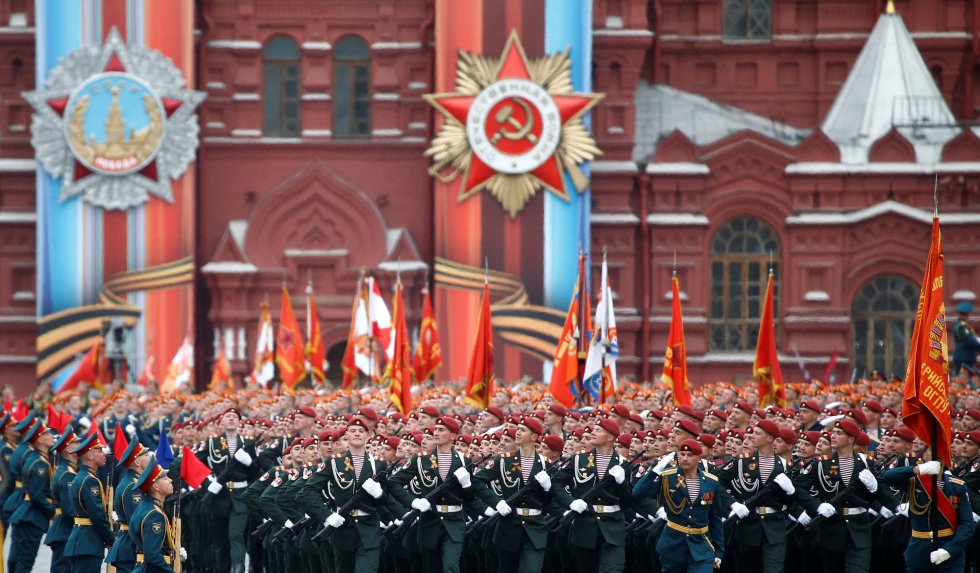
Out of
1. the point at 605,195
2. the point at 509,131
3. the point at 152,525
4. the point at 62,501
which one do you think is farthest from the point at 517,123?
the point at 152,525

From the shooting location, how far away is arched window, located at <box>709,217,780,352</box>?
1321 inches

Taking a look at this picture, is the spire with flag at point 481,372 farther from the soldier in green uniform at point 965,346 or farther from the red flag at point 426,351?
the soldier in green uniform at point 965,346

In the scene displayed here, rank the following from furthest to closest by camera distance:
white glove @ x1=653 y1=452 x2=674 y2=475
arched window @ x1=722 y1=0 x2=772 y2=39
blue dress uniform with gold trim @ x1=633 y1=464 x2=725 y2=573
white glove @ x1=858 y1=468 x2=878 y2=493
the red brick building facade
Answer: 1. arched window @ x1=722 y1=0 x2=772 y2=39
2. the red brick building facade
3. white glove @ x1=858 y1=468 x2=878 y2=493
4. white glove @ x1=653 y1=452 x2=674 y2=475
5. blue dress uniform with gold trim @ x1=633 y1=464 x2=725 y2=573

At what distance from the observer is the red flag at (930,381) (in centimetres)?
1333

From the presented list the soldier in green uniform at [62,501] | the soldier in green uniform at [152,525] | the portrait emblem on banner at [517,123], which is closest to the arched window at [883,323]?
the portrait emblem on banner at [517,123]

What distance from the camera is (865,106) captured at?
111ft

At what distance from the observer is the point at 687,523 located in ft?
44.6

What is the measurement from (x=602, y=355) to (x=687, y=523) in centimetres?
734

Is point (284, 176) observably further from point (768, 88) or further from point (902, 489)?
point (902, 489)

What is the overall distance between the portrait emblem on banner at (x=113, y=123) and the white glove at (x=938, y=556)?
2189 cm

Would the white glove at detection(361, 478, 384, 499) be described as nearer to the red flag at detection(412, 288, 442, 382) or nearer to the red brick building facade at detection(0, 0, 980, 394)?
the red flag at detection(412, 288, 442, 382)

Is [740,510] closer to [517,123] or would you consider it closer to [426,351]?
[426,351]

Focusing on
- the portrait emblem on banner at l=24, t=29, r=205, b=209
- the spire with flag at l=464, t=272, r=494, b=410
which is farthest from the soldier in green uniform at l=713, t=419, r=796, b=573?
the portrait emblem on banner at l=24, t=29, r=205, b=209

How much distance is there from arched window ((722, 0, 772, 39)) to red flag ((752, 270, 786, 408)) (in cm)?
1590
